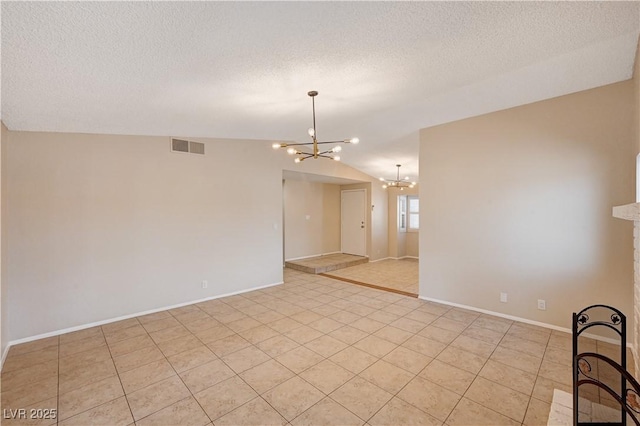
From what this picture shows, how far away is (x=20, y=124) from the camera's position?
3.12 metres

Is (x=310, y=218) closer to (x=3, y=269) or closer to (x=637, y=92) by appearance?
(x=3, y=269)

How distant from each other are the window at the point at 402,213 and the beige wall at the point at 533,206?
4.18 meters

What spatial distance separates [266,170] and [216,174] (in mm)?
1023

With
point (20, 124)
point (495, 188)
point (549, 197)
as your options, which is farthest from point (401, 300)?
point (20, 124)

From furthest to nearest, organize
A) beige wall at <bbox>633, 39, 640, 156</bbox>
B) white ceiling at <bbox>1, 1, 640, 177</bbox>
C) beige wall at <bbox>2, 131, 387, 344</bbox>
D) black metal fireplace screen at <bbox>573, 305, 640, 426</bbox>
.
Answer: beige wall at <bbox>2, 131, 387, 344</bbox>
beige wall at <bbox>633, 39, 640, 156</bbox>
white ceiling at <bbox>1, 1, 640, 177</bbox>
black metal fireplace screen at <bbox>573, 305, 640, 426</bbox>

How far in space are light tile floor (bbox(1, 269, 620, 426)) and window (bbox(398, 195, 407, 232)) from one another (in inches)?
196

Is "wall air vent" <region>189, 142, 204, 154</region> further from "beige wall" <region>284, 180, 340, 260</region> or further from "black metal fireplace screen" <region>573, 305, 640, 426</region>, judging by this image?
"black metal fireplace screen" <region>573, 305, 640, 426</region>

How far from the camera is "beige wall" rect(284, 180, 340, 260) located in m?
7.73

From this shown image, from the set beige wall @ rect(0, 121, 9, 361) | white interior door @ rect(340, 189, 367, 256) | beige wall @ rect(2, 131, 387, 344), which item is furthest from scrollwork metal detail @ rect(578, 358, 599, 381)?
white interior door @ rect(340, 189, 367, 256)

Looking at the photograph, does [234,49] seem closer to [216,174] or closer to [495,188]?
[216,174]

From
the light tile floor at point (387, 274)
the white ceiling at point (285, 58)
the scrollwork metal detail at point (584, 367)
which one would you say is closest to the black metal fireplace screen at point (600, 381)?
the scrollwork metal detail at point (584, 367)

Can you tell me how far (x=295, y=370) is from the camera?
269 centimetres

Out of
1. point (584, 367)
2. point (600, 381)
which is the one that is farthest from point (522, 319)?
point (584, 367)
